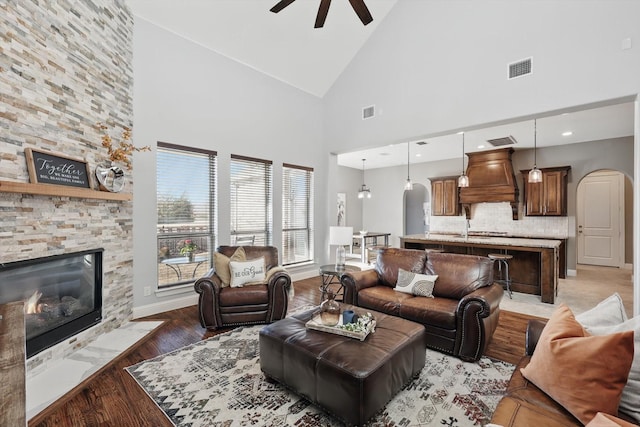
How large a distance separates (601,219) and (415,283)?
763 cm

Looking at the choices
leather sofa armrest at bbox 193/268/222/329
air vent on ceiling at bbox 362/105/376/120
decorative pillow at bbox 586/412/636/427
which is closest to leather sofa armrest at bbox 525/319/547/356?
decorative pillow at bbox 586/412/636/427

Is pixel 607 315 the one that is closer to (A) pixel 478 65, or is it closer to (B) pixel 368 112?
(A) pixel 478 65

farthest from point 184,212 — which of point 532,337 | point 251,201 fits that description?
point 532,337

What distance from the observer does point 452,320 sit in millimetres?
2787

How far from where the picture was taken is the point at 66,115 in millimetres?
2789

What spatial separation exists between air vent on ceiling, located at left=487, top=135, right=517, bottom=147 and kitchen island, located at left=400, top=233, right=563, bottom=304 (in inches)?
86.9

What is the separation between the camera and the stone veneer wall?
2.31 m

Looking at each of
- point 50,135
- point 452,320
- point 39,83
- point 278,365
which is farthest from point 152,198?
point 452,320

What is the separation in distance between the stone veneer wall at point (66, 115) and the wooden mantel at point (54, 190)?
17 centimetres

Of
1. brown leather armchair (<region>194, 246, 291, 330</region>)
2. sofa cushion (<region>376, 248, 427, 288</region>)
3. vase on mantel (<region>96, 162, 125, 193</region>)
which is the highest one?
vase on mantel (<region>96, 162, 125, 193</region>)

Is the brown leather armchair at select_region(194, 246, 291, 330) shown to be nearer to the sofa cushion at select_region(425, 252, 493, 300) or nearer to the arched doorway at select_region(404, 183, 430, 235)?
the sofa cushion at select_region(425, 252, 493, 300)

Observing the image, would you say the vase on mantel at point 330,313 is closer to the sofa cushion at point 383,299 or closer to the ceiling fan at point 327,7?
the sofa cushion at point 383,299

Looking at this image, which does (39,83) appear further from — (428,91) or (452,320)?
(428,91)

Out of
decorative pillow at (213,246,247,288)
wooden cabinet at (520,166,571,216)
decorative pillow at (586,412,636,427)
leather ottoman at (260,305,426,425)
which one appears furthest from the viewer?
wooden cabinet at (520,166,571,216)
